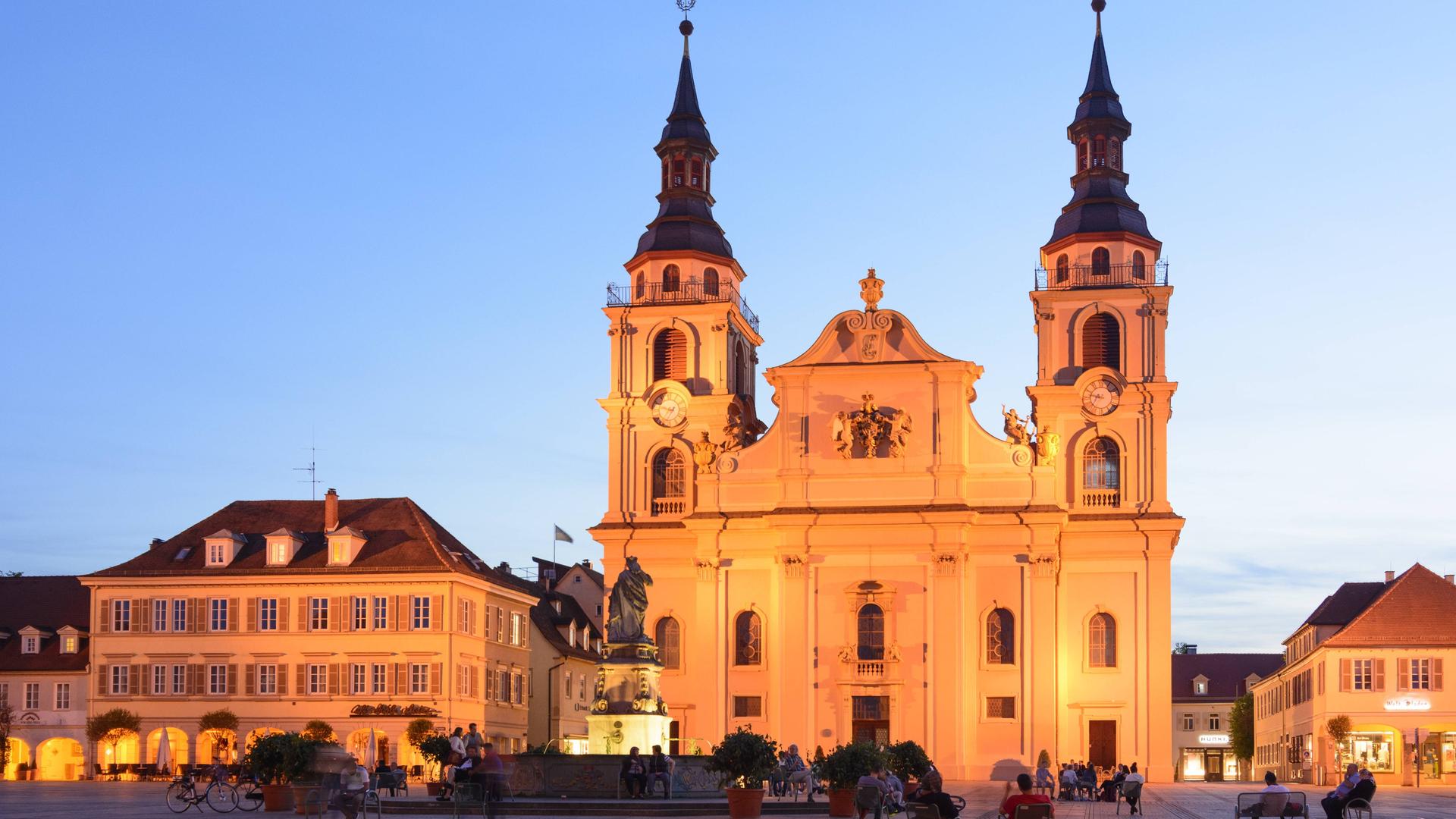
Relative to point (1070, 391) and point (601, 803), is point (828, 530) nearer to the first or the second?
point (1070, 391)

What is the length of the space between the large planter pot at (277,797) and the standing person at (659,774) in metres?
6.36

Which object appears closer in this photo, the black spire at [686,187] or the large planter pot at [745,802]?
the large planter pot at [745,802]

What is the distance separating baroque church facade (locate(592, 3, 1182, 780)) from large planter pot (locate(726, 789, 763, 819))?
96.4 ft

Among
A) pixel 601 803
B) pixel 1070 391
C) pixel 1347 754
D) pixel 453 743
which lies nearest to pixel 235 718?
pixel 453 743

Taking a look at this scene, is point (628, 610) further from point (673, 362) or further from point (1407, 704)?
point (1407, 704)

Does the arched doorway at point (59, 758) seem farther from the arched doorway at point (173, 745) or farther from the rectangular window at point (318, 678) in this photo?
the rectangular window at point (318, 678)

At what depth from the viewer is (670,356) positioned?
68125 mm

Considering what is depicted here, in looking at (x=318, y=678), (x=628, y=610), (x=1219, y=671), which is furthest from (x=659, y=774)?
(x=1219, y=671)

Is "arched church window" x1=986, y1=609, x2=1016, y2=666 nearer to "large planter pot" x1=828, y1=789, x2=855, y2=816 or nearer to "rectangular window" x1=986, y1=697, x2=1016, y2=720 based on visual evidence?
"rectangular window" x1=986, y1=697, x2=1016, y2=720

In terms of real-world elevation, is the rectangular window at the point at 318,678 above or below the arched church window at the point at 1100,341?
below

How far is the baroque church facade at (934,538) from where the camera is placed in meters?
61.7

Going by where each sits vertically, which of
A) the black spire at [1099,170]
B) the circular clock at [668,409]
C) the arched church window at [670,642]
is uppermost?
the black spire at [1099,170]

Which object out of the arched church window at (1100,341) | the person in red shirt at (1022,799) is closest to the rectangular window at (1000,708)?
the arched church window at (1100,341)

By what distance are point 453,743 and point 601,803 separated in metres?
8.37
